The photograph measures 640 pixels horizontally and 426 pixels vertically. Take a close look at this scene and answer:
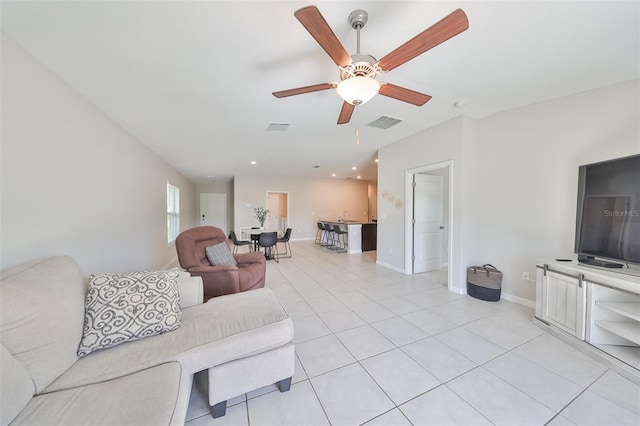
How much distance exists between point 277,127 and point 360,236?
13.5 feet

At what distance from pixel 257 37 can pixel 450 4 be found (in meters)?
1.33

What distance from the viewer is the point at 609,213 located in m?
2.00

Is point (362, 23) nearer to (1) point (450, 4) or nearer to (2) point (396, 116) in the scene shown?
(1) point (450, 4)

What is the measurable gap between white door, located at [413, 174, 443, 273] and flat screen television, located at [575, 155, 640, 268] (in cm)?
213

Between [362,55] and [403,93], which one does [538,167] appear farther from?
[362,55]

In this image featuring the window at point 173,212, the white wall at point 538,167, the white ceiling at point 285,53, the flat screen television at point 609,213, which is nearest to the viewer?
the white ceiling at point 285,53

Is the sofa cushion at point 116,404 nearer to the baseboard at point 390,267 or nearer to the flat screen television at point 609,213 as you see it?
the flat screen television at point 609,213

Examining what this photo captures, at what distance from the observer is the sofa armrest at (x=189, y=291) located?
1809 mm

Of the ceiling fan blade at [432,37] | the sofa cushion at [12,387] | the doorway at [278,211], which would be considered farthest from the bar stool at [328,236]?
the sofa cushion at [12,387]

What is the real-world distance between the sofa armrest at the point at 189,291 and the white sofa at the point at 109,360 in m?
0.18

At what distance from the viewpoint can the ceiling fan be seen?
1.16 meters

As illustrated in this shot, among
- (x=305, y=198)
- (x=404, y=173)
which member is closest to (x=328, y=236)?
(x=305, y=198)

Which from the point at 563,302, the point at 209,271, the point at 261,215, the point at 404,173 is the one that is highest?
the point at 404,173

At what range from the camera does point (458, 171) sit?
10.8ft
